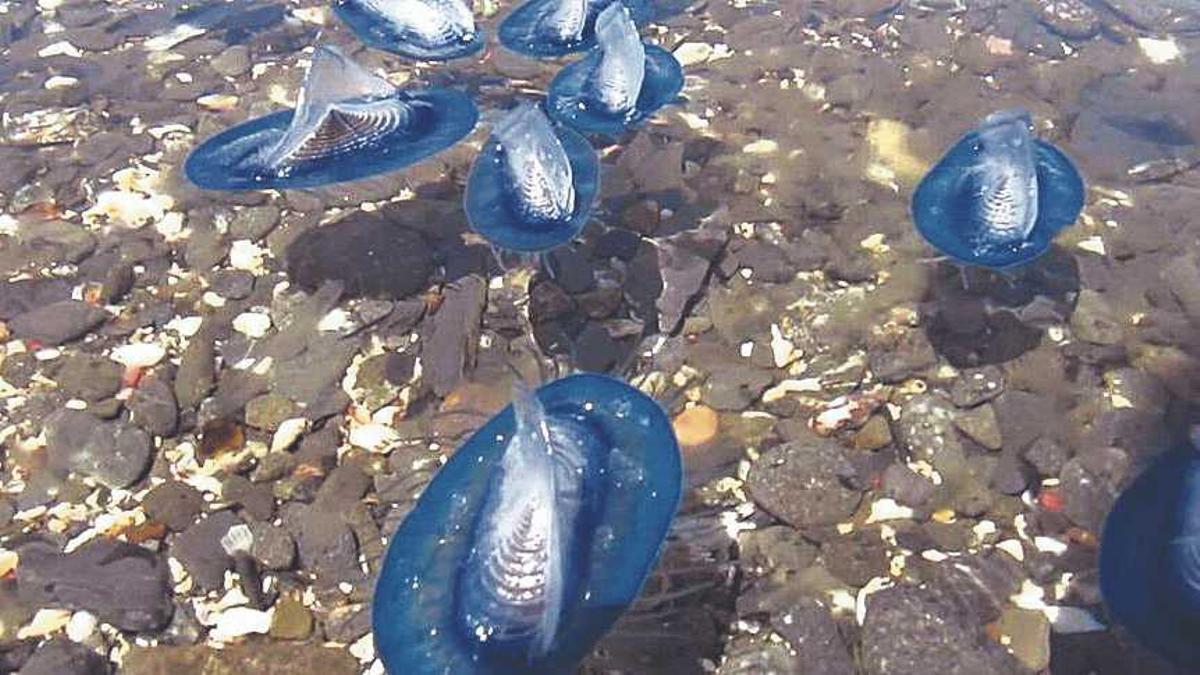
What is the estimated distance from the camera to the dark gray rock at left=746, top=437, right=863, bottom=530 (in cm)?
374

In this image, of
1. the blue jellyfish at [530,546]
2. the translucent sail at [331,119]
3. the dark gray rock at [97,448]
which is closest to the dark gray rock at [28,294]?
the dark gray rock at [97,448]

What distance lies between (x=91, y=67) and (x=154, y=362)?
9.30 feet

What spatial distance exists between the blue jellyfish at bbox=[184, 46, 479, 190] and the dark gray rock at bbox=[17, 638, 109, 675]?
165 centimetres

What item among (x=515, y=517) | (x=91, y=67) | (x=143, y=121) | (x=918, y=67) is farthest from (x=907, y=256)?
(x=91, y=67)

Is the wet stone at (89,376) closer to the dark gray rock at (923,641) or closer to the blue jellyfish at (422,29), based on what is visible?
the blue jellyfish at (422,29)

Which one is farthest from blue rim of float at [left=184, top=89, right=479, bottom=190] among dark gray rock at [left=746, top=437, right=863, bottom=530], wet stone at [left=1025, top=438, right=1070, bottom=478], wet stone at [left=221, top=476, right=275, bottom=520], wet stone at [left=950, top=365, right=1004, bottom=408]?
wet stone at [left=1025, top=438, right=1070, bottom=478]

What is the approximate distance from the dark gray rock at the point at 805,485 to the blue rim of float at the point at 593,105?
5.38 feet

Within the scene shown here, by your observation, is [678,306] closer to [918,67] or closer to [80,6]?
[918,67]

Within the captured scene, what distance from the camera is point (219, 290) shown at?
4.69 metres

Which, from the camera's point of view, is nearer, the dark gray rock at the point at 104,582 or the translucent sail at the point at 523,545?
the translucent sail at the point at 523,545

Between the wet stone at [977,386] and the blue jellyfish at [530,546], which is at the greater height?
the blue jellyfish at [530,546]

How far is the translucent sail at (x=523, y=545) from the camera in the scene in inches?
97.1

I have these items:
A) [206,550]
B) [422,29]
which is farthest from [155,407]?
[422,29]

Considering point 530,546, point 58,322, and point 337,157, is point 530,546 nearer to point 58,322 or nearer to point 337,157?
point 337,157
